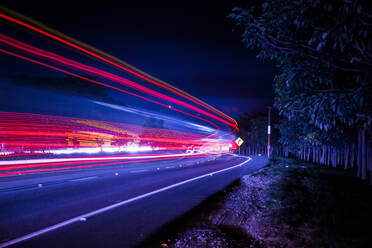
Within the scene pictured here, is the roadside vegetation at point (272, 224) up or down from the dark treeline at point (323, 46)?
down

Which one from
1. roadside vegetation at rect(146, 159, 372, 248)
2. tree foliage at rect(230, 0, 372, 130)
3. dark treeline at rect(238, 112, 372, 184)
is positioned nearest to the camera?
tree foliage at rect(230, 0, 372, 130)

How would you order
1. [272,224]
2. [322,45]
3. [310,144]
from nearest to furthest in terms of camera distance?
1. [322,45]
2. [272,224]
3. [310,144]

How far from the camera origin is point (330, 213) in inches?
264

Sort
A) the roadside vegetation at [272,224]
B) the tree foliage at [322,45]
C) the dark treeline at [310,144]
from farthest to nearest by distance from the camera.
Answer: the dark treeline at [310,144] < the roadside vegetation at [272,224] < the tree foliage at [322,45]

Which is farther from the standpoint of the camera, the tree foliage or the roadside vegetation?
the roadside vegetation

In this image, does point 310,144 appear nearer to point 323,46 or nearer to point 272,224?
point 272,224

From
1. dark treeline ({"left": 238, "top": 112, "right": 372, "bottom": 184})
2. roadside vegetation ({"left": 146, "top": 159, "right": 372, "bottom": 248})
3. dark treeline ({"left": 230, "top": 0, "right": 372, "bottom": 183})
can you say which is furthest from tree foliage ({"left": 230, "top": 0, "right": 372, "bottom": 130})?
dark treeline ({"left": 238, "top": 112, "right": 372, "bottom": 184})

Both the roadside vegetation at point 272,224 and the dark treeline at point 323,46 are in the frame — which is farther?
the roadside vegetation at point 272,224

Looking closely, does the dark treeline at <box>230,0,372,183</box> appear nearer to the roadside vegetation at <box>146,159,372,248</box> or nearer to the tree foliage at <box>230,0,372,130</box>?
the tree foliage at <box>230,0,372,130</box>

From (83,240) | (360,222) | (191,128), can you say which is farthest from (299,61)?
(191,128)

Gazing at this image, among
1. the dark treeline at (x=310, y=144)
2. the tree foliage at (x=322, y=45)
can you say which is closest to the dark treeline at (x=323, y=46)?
the tree foliage at (x=322, y=45)

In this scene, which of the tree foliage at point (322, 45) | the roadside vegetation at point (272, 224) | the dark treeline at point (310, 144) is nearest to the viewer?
the tree foliage at point (322, 45)

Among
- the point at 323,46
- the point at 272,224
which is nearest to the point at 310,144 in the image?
the point at 272,224

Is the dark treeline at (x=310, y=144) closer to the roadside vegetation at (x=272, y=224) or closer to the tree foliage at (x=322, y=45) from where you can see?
the roadside vegetation at (x=272, y=224)
